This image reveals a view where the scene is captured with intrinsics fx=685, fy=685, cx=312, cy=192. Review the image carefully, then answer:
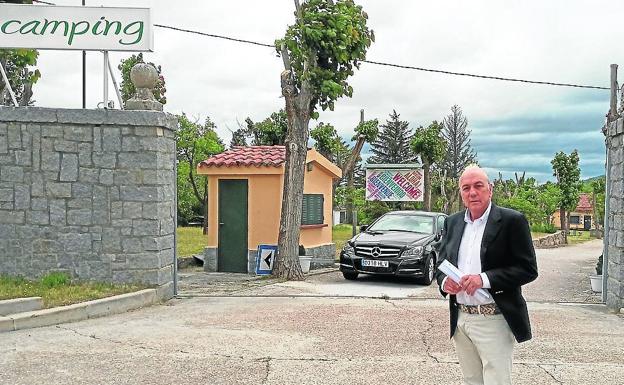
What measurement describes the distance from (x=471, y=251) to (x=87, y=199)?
725 cm

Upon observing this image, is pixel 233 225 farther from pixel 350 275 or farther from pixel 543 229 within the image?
pixel 543 229

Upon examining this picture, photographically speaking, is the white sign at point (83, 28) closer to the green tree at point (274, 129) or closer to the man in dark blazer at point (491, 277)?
the man in dark blazer at point (491, 277)

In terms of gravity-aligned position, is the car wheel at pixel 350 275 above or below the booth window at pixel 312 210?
below

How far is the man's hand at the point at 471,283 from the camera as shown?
375 cm

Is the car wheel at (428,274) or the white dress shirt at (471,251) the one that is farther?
the car wheel at (428,274)

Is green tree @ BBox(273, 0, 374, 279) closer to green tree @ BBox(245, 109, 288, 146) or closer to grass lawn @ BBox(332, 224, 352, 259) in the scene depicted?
grass lawn @ BBox(332, 224, 352, 259)

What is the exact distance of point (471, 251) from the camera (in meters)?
3.93

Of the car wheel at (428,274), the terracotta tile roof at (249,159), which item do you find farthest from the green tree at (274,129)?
the car wheel at (428,274)

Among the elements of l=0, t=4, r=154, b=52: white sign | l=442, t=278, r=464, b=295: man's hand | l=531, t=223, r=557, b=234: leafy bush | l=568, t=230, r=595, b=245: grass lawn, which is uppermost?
l=0, t=4, r=154, b=52: white sign

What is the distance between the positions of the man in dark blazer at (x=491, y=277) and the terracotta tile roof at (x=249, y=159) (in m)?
11.4

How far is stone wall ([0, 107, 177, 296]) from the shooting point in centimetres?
985

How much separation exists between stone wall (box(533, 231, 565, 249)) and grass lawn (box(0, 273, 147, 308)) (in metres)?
24.4

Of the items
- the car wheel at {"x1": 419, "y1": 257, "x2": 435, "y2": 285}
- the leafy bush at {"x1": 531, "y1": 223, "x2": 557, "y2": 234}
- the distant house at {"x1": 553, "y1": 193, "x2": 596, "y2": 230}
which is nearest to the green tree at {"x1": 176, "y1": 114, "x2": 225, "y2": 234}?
the car wheel at {"x1": 419, "y1": 257, "x2": 435, "y2": 285}

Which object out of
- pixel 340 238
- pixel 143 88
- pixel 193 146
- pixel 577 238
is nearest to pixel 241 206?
pixel 143 88
